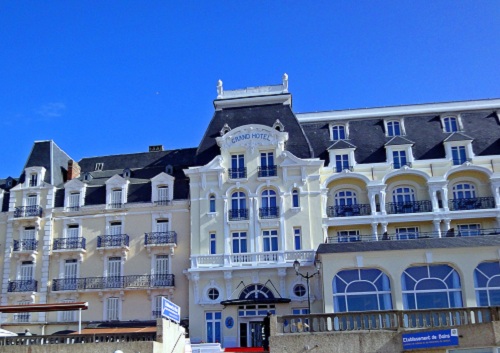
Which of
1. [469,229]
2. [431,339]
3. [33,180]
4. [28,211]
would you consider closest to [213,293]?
[28,211]

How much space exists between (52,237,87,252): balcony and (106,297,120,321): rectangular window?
4.06 metres

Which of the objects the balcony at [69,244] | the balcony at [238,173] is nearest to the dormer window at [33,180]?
the balcony at [69,244]

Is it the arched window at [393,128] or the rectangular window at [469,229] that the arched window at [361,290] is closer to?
the rectangular window at [469,229]

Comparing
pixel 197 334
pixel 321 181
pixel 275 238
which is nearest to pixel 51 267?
pixel 197 334

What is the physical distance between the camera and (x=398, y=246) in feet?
95.0

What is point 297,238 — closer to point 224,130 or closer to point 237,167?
point 237,167

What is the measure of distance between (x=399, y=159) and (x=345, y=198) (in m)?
4.47

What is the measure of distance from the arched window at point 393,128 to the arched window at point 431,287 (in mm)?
16691

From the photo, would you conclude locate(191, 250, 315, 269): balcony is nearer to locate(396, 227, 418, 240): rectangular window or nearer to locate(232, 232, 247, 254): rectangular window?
locate(232, 232, 247, 254): rectangular window

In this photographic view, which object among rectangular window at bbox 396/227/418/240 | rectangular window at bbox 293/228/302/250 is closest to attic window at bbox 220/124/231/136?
rectangular window at bbox 293/228/302/250

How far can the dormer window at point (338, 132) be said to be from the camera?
43875 mm

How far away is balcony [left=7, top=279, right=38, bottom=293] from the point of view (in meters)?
41.2

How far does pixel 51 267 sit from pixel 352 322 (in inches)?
1024

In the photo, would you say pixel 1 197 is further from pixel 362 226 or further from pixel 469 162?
pixel 469 162
